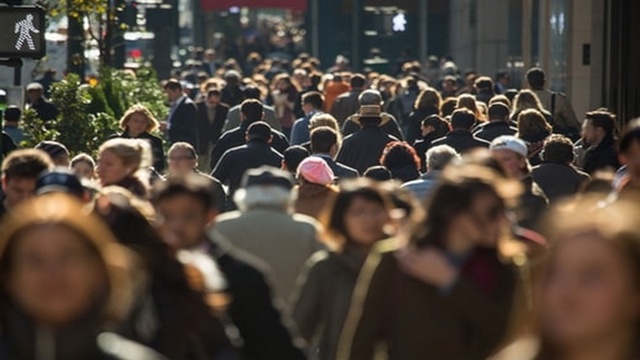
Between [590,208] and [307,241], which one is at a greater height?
[590,208]

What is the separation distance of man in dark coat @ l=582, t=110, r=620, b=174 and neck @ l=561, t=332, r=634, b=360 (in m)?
12.4

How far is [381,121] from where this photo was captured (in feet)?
67.1

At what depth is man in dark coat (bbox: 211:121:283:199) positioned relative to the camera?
18094 mm

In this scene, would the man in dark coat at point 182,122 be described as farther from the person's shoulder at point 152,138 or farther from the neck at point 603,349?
the neck at point 603,349

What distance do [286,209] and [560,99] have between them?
13351 mm

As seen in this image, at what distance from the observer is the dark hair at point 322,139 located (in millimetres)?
17219

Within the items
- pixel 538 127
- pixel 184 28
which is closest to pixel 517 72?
pixel 538 127

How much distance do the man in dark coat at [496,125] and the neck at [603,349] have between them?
15744 mm

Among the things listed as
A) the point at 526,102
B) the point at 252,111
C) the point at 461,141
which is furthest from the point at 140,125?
the point at 526,102

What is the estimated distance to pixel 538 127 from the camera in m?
18.2

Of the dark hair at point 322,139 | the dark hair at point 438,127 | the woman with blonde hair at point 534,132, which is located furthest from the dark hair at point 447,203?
the dark hair at point 438,127

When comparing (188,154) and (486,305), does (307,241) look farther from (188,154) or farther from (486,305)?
(188,154)

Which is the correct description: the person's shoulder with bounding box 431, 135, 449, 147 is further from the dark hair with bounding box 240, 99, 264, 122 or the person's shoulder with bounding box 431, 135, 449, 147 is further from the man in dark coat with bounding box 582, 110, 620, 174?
the dark hair with bounding box 240, 99, 264, 122

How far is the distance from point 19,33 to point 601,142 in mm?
4601
